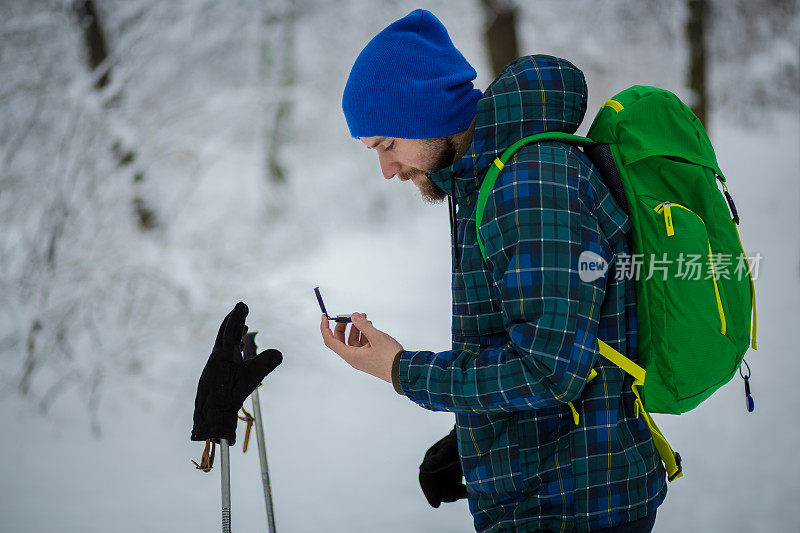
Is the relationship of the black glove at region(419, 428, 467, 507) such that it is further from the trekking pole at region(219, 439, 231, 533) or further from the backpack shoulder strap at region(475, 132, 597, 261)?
the backpack shoulder strap at region(475, 132, 597, 261)

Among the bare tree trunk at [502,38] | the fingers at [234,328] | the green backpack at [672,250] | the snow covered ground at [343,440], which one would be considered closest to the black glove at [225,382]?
the fingers at [234,328]

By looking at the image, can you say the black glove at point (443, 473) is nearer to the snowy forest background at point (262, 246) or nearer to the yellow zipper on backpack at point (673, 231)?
the yellow zipper on backpack at point (673, 231)

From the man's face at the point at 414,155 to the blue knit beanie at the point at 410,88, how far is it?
22 millimetres

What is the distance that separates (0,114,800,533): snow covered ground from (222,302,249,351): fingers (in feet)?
5.79

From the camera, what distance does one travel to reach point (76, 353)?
473 cm

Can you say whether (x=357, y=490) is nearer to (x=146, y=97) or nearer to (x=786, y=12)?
(x=146, y=97)

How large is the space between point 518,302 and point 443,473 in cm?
A: 82

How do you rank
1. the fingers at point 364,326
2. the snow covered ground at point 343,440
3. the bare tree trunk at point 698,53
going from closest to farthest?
the fingers at point 364,326, the snow covered ground at point 343,440, the bare tree trunk at point 698,53

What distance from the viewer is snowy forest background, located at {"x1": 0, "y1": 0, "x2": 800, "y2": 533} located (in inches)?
138

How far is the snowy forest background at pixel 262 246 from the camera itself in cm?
350

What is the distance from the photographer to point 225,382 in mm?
1638

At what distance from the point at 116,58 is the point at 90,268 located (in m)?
1.51

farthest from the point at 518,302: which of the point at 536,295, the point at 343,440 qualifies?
the point at 343,440

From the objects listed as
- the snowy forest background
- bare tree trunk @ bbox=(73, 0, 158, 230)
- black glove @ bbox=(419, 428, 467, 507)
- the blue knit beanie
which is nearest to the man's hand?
the blue knit beanie
